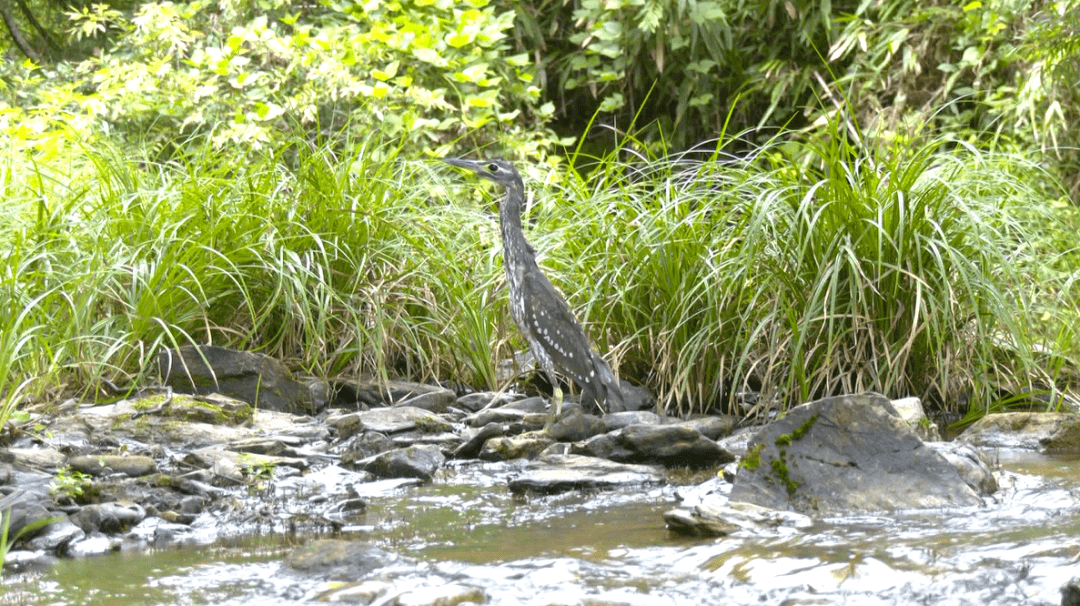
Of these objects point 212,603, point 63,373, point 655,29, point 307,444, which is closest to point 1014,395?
point 307,444

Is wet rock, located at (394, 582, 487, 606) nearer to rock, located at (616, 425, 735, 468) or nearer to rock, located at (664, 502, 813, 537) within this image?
rock, located at (664, 502, 813, 537)

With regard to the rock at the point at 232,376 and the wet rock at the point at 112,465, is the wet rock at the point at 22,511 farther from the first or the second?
the rock at the point at 232,376

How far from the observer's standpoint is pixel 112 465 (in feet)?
11.8

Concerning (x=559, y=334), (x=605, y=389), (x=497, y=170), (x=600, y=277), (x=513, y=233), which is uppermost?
(x=497, y=170)

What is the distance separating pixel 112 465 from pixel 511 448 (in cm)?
143

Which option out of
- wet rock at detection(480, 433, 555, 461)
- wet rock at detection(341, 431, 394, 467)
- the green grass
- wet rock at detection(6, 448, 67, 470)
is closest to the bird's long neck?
the green grass

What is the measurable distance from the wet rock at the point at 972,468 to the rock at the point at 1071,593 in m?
1.03

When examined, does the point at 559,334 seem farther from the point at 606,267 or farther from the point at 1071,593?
the point at 1071,593

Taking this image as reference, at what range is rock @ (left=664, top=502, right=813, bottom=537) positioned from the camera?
3.12 meters

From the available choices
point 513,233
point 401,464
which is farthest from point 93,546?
point 513,233

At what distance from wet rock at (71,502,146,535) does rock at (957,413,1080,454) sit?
2.97m

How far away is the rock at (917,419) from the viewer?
13.7 feet

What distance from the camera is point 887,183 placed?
5.14 m

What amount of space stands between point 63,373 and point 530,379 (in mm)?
2077
